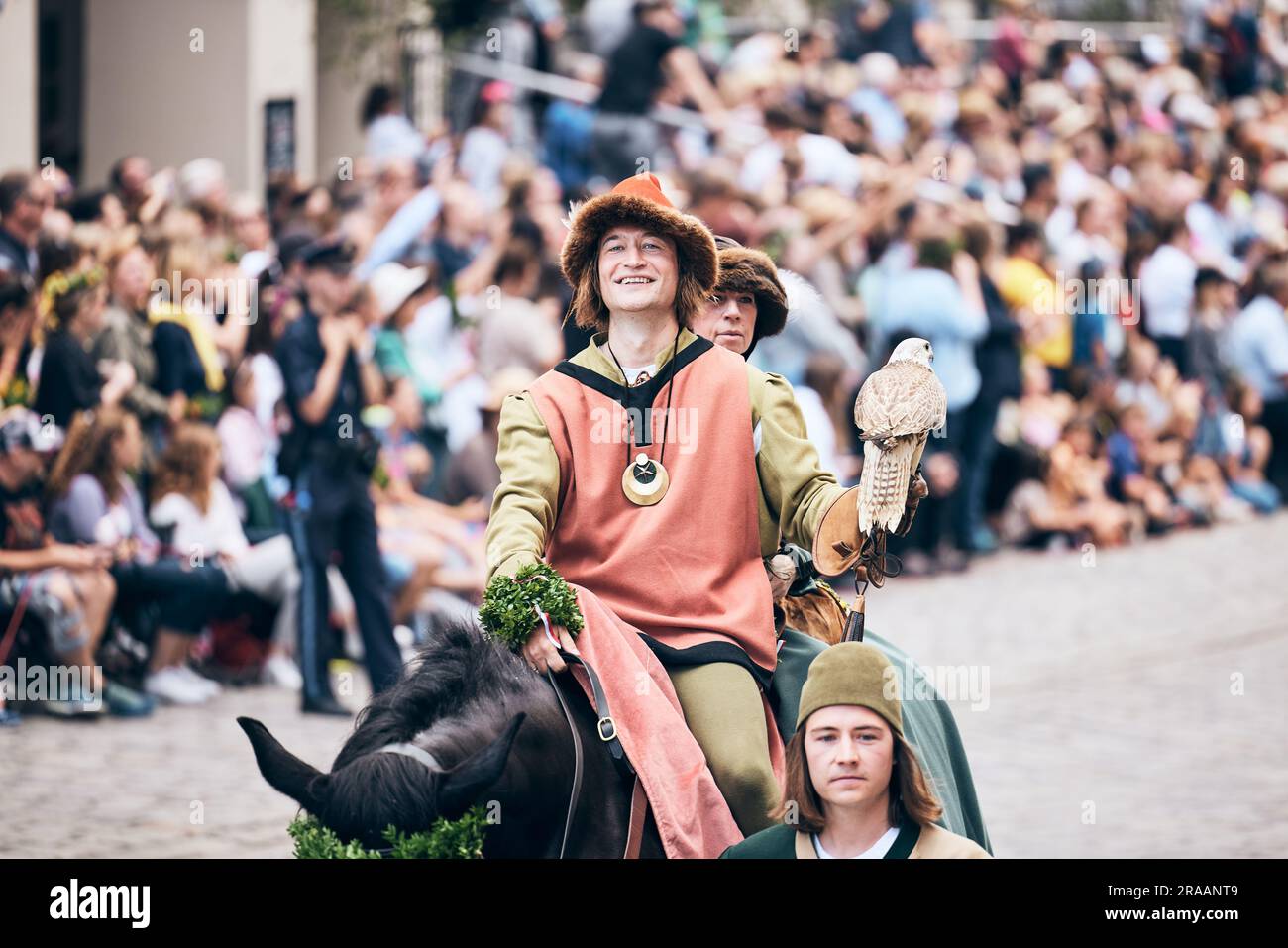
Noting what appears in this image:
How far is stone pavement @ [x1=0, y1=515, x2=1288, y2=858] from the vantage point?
923 cm

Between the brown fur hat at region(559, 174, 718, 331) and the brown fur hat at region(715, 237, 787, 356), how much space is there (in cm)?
59

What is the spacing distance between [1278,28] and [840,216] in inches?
489

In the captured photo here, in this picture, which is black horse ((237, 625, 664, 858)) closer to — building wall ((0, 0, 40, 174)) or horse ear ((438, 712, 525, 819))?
horse ear ((438, 712, 525, 819))

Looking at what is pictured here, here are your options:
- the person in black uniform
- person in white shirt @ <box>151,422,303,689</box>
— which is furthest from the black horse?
person in white shirt @ <box>151,422,303,689</box>

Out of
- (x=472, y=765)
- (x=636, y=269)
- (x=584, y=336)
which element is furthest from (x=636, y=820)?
(x=584, y=336)

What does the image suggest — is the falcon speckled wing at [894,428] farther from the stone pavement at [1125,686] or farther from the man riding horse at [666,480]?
the stone pavement at [1125,686]

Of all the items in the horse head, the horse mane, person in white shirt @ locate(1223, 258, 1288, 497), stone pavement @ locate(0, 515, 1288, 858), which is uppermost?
person in white shirt @ locate(1223, 258, 1288, 497)

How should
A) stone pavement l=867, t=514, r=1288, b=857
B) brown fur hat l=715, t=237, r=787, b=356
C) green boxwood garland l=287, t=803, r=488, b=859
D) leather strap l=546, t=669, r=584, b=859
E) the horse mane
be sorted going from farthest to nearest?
1. stone pavement l=867, t=514, r=1288, b=857
2. brown fur hat l=715, t=237, r=787, b=356
3. leather strap l=546, t=669, r=584, b=859
4. the horse mane
5. green boxwood garland l=287, t=803, r=488, b=859

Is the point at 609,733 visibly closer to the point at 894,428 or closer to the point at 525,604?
the point at 525,604

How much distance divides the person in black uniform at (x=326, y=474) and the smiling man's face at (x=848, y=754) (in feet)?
22.7

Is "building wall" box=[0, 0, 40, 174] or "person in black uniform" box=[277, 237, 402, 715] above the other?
"building wall" box=[0, 0, 40, 174]

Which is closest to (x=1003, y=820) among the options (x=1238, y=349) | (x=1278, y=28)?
(x=1238, y=349)

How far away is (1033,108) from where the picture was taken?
22.1m

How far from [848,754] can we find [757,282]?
83.9 inches
